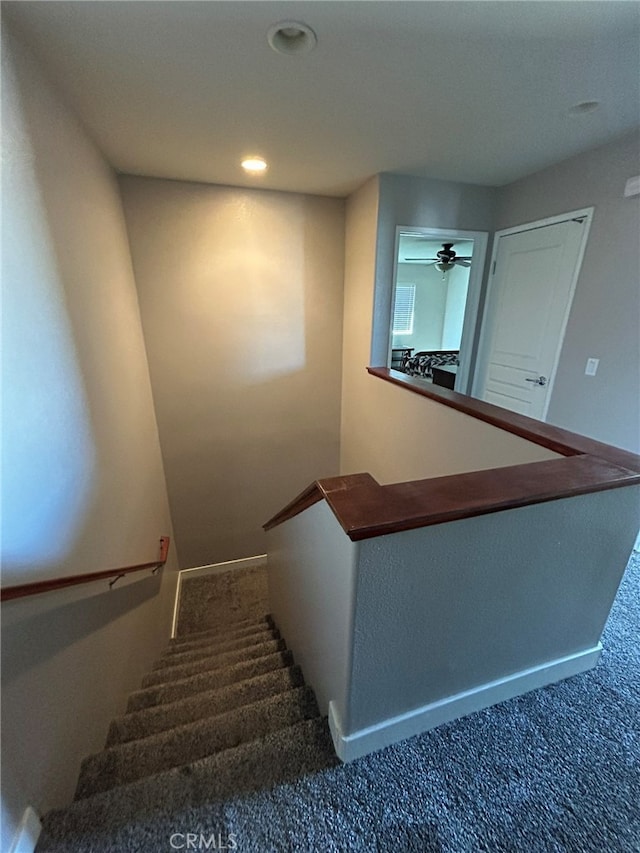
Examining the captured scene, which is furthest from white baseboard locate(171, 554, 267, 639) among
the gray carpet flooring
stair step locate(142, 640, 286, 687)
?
the gray carpet flooring

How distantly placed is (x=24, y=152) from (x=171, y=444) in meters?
2.34

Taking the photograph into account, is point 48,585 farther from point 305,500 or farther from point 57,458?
point 305,500

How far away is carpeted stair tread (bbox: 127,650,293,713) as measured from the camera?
163 centimetres

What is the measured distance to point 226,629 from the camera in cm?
269

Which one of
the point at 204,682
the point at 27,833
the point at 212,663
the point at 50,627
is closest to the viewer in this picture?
the point at 27,833

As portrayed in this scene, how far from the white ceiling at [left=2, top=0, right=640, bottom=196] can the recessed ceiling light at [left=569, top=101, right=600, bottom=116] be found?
3 cm

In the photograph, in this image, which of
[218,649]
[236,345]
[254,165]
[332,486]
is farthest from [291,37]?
[218,649]

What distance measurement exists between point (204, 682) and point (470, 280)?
11.5 feet

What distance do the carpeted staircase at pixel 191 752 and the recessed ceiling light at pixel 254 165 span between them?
291 cm

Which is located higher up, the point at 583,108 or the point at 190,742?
the point at 583,108

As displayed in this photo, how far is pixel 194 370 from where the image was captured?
121 inches

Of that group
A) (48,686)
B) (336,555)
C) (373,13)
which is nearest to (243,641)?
(48,686)

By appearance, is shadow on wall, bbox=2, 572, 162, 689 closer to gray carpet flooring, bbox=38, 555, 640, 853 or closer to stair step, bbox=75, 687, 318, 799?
stair step, bbox=75, 687, 318, 799

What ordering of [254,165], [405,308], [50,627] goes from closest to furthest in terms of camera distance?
[50,627]
[254,165]
[405,308]
